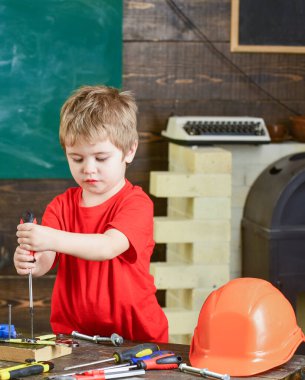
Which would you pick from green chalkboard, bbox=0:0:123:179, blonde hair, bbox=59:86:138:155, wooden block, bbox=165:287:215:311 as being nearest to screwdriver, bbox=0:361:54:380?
blonde hair, bbox=59:86:138:155

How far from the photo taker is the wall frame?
4332 mm

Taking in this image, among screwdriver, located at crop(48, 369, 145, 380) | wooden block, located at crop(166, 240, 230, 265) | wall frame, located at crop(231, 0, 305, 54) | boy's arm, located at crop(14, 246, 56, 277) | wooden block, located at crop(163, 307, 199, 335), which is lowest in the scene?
wooden block, located at crop(163, 307, 199, 335)

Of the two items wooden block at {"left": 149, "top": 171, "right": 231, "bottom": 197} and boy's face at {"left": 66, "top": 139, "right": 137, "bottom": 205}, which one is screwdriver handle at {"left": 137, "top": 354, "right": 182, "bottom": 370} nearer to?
boy's face at {"left": 66, "top": 139, "right": 137, "bottom": 205}

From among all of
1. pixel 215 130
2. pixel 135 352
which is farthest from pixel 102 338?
pixel 215 130

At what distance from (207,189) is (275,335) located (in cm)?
209

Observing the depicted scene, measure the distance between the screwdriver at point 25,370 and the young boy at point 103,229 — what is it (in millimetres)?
384

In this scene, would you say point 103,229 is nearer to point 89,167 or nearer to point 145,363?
point 89,167

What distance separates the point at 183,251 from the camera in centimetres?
419

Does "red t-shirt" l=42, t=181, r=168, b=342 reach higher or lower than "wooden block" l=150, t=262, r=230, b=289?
higher

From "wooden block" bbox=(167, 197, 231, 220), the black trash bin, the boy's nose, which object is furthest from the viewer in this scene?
"wooden block" bbox=(167, 197, 231, 220)

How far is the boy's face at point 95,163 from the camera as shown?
2217 millimetres

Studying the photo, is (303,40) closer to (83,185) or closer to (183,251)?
(183,251)

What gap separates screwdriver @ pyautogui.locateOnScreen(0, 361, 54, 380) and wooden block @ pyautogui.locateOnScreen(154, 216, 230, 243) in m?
2.17

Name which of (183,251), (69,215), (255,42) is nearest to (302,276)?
(183,251)
